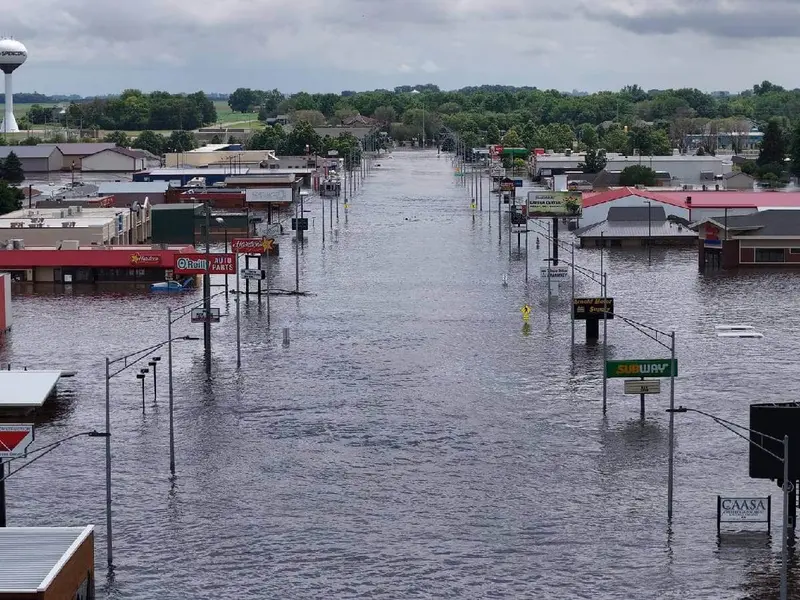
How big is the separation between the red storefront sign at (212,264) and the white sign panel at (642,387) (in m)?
19.2

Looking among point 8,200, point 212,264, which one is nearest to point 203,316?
point 212,264

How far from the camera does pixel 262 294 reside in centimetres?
5650

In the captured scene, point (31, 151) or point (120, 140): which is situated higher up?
point (120, 140)

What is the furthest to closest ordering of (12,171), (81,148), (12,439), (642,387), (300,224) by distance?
(81,148), (12,171), (300,224), (642,387), (12,439)

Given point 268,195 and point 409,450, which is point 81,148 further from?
point 409,450

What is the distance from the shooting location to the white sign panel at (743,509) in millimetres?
25812

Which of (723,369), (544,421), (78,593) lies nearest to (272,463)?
(544,421)

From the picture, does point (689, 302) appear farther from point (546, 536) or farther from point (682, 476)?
point (546, 536)

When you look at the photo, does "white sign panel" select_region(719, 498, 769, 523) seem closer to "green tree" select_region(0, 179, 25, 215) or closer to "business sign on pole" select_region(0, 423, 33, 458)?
"business sign on pole" select_region(0, 423, 33, 458)

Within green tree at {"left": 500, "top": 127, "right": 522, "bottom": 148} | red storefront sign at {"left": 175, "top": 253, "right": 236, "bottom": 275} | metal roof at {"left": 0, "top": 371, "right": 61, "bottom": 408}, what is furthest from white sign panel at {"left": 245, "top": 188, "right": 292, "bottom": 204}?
green tree at {"left": 500, "top": 127, "right": 522, "bottom": 148}

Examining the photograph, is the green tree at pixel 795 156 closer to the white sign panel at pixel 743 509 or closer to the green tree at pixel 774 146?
the green tree at pixel 774 146

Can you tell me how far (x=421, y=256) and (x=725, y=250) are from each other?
48.3 feet

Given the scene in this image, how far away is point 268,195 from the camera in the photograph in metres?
92.4

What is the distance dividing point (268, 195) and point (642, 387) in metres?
60.3
